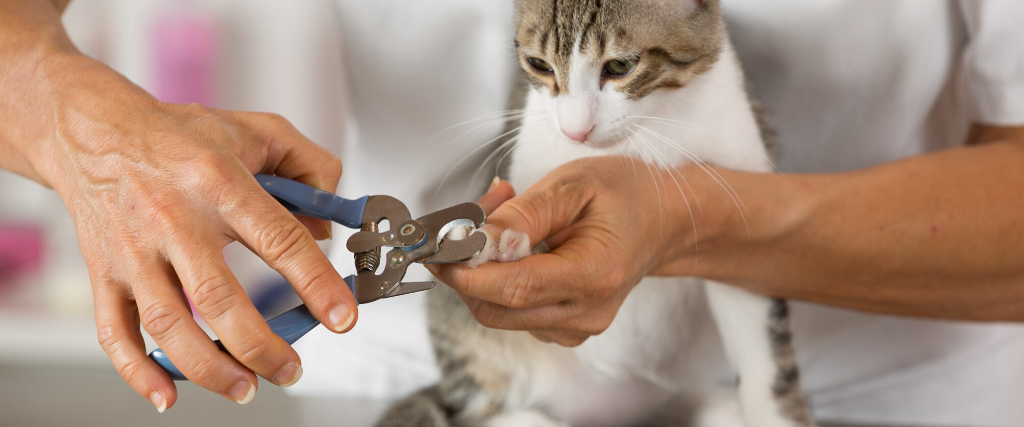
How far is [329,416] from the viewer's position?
1045 millimetres

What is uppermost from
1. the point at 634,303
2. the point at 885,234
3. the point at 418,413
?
the point at 885,234

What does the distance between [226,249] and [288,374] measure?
2.30ft

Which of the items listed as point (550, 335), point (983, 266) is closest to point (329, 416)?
point (550, 335)

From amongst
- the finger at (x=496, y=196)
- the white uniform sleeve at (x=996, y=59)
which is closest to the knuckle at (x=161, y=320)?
the finger at (x=496, y=196)

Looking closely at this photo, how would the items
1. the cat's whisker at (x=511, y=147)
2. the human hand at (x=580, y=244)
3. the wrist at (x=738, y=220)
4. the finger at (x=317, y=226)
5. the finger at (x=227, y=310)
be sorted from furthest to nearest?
the cat's whisker at (x=511, y=147) → the wrist at (x=738, y=220) → the finger at (x=317, y=226) → the human hand at (x=580, y=244) → the finger at (x=227, y=310)

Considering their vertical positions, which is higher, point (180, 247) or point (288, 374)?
point (180, 247)

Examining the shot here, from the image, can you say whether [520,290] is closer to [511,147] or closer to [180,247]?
[180,247]

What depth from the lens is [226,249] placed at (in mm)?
1146

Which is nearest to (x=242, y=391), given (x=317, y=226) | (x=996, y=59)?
(x=317, y=226)

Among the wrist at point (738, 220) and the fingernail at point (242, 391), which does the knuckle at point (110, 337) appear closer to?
the fingernail at point (242, 391)

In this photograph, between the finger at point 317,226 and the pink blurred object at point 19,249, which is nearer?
the finger at point 317,226

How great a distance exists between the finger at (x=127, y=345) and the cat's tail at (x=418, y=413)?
0.46 metres

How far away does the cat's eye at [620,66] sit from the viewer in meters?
0.80

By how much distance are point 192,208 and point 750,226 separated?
64 centimetres
